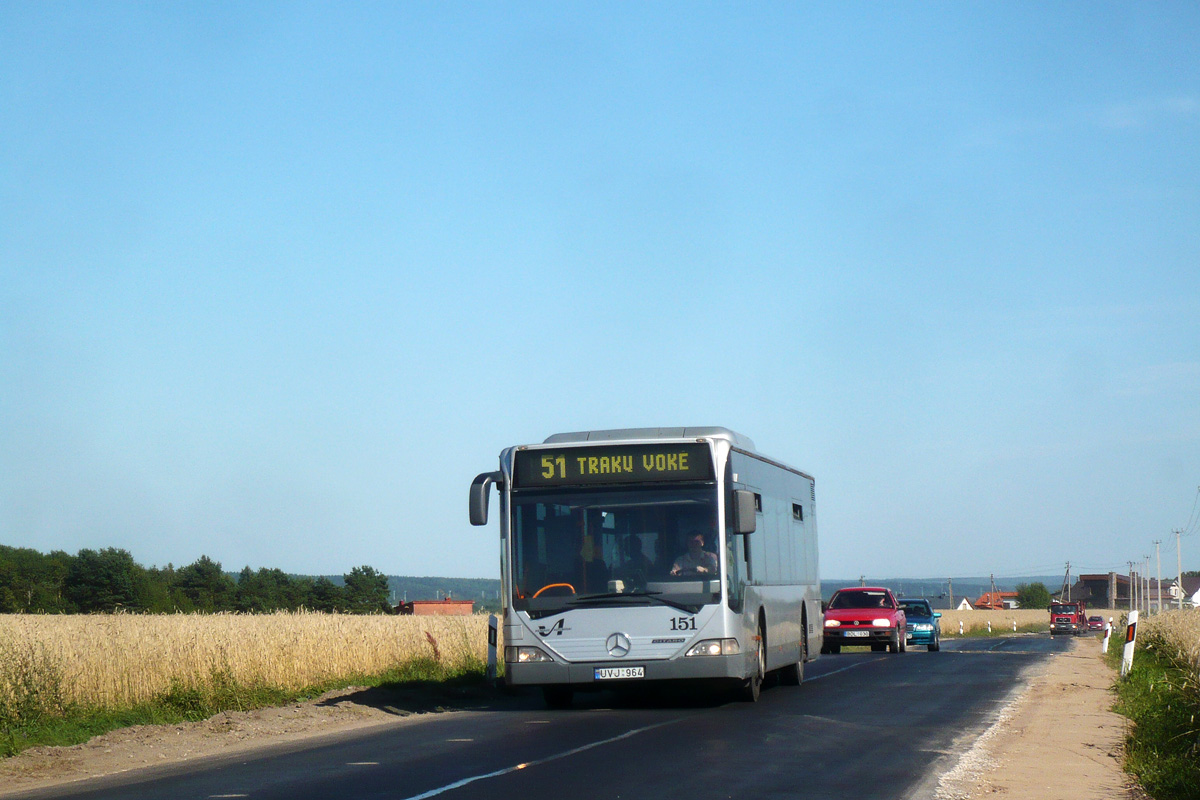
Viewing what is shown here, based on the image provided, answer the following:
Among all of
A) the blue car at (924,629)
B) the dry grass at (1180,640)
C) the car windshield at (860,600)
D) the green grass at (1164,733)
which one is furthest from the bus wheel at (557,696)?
the blue car at (924,629)

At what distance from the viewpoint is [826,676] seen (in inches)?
951

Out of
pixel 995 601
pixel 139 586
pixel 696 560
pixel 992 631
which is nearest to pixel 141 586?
pixel 139 586

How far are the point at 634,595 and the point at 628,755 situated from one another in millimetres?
4076

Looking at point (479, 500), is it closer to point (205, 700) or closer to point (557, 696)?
point (557, 696)

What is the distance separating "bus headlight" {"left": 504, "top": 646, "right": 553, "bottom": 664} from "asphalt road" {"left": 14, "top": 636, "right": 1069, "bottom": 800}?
0.71 m

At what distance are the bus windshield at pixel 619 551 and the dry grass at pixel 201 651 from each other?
507 centimetres

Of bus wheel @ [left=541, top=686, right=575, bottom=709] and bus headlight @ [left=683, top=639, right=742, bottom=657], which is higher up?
bus headlight @ [left=683, top=639, right=742, bottom=657]

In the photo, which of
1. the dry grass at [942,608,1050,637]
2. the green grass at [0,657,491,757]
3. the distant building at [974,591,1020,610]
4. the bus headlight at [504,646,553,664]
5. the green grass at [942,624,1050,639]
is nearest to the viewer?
the green grass at [0,657,491,757]

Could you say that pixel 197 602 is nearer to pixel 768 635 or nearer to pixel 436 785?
pixel 768 635

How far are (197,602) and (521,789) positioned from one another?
3442 inches

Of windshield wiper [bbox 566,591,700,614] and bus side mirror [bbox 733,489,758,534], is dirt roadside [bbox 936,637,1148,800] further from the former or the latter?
windshield wiper [bbox 566,591,700,614]

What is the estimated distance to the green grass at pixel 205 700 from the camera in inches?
571

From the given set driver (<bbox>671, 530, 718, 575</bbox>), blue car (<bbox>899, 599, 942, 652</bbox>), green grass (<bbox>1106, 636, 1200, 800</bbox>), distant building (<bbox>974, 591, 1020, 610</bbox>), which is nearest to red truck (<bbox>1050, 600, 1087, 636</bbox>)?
blue car (<bbox>899, 599, 942, 652</bbox>)

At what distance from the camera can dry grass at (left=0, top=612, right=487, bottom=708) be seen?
16688 millimetres
